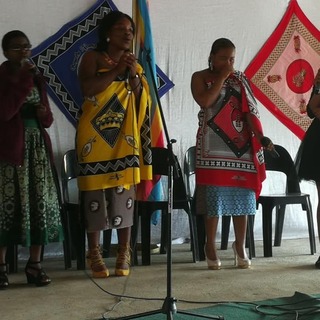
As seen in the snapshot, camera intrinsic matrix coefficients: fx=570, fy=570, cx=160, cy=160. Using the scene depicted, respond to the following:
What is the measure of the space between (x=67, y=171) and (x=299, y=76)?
89.7 inches

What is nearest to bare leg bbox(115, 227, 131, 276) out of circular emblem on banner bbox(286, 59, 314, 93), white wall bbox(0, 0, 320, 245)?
white wall bbox(0, 0, 320, 245)

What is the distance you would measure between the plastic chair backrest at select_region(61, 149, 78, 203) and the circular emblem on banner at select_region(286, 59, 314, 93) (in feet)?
6.86

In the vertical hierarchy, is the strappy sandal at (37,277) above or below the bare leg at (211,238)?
below

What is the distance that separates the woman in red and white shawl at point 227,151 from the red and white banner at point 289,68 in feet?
4.50

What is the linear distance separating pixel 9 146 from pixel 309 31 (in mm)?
3136

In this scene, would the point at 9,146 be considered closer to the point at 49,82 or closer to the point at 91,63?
the point at 91,63

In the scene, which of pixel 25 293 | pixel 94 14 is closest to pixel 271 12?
pixel 94 14

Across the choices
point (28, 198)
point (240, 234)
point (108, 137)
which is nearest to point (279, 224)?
point (240, 234)

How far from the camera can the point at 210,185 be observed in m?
3.48

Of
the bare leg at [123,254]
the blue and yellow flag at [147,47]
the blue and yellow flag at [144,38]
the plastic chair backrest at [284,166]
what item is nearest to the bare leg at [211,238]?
the bare leg at [123,254]

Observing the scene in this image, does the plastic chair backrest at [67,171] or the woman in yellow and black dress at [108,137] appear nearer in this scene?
the woman in yellow and black dress at [108,137]

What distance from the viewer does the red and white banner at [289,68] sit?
4844mm

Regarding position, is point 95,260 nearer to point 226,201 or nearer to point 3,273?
Answer: point 3,273

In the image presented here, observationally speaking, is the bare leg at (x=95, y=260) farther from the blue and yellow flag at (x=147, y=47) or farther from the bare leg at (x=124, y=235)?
the blue and yellow flag at (x=147, y=47)
